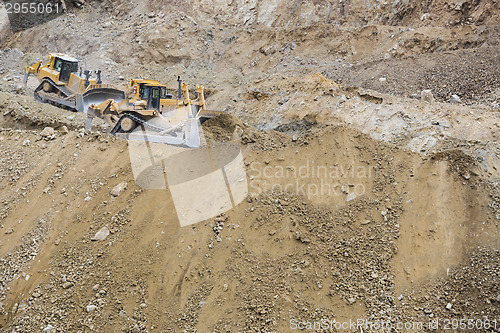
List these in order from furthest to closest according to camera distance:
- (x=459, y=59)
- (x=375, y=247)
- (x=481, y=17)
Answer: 1. (x=481, y=17)
2. (x=459, y=59)
3. (x=375, y=247)

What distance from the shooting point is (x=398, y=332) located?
619cm

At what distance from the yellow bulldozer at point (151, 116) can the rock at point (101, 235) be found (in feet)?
10.2

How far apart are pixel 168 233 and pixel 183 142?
3.20 m

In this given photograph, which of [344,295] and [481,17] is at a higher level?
[481,17]

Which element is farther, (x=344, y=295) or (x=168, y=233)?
(x=168, y=233)

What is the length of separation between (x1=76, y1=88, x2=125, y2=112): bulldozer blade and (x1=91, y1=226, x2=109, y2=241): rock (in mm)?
5022

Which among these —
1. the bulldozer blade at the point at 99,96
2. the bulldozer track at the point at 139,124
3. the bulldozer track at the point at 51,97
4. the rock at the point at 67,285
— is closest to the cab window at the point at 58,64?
the bulldozer track at the point at 51,97

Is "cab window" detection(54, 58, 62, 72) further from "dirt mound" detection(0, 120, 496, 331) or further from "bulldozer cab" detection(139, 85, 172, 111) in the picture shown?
"dirt mound" detection(0, 120, 496, 331)

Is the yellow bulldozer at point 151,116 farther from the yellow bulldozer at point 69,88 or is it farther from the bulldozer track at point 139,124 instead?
the yellow bulldozer at point 69,88

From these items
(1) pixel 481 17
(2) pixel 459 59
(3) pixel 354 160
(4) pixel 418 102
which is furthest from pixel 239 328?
(1) pixel 481 17

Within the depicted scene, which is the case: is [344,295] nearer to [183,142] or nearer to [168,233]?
[168,233]

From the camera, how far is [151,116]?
10.5 meters

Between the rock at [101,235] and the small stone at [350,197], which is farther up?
the small stone at [350,197]

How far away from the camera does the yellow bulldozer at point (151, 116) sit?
33.9 feet
